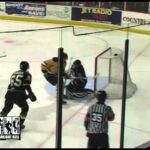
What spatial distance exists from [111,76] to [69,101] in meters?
0.76

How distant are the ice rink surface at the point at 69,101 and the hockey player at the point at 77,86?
0.13 meters

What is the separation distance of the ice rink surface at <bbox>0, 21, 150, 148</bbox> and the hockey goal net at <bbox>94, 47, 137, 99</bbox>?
0.39 ft

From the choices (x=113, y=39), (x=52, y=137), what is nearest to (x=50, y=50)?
(x=113, y=39)

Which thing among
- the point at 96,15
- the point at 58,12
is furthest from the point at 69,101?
the point at 58,12

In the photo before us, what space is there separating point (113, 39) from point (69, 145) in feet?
19.5

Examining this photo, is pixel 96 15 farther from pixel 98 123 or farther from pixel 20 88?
pixel 98 123

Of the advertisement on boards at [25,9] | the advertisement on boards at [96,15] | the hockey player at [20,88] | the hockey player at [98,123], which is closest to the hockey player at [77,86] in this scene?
the hockey player at [20,88]

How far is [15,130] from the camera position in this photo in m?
4.70

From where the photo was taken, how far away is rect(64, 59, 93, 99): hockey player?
583 centimetres

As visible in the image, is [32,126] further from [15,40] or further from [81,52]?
[15,40]

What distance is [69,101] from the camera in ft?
19.6

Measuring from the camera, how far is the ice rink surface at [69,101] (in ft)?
15.3

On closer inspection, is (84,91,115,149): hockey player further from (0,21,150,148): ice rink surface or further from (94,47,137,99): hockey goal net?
(94,47,137,99): hockey goal net

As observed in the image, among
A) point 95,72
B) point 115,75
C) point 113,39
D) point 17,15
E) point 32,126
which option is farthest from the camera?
point 17,15
